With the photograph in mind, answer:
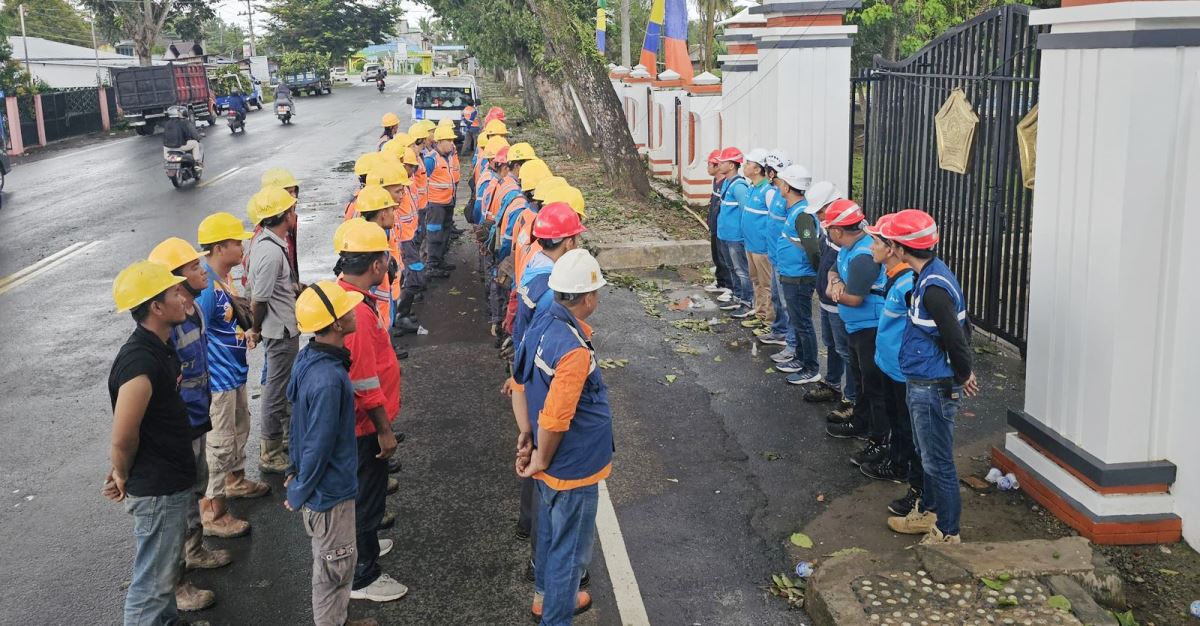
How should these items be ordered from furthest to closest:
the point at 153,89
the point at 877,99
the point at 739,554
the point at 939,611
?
the point at 153,89, the point at 877,99, the point at 739,554, the point at 939,611

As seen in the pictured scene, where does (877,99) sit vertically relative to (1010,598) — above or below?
above

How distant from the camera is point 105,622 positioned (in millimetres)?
5254

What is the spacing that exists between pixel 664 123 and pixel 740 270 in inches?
369

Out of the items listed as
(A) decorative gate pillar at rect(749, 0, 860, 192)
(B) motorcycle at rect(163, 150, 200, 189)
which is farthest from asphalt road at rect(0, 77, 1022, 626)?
(B) motorcycle at rect(163, 150, 200, 189)

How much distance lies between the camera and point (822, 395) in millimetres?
8188

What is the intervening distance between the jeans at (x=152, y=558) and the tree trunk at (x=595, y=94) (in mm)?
12985

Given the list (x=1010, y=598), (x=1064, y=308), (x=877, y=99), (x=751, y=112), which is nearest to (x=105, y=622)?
(x=1010, y=598)

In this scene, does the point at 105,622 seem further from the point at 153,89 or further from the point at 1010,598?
the point at 153,89

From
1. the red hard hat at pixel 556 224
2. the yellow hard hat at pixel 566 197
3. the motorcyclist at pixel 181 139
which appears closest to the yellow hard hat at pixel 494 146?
the yellow hard hat at pixel 566 197

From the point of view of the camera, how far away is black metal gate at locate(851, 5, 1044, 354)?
808 cm

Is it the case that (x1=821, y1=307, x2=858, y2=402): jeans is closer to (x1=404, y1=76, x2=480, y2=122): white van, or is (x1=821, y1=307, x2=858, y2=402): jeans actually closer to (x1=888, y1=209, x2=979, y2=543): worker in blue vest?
(x1=888, y1=209, x2=979, y2=543): worker in blue vest

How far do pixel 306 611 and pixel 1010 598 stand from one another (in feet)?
11.7

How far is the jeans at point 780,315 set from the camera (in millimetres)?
9047

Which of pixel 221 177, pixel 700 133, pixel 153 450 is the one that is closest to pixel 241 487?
pixel 153 450
